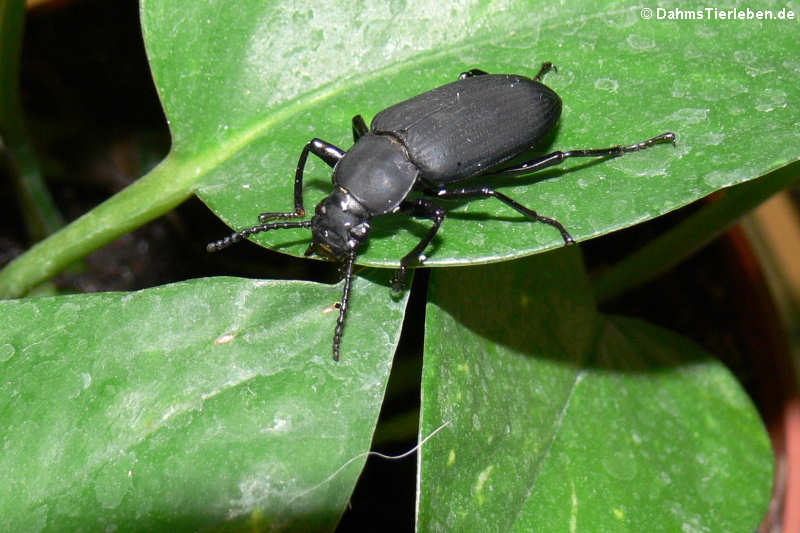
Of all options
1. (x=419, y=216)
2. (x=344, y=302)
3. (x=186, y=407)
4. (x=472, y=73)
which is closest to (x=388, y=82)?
(x=472, y=73)

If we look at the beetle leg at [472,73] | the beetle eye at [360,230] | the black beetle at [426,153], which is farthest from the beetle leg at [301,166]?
the beetle leg at [472,73]

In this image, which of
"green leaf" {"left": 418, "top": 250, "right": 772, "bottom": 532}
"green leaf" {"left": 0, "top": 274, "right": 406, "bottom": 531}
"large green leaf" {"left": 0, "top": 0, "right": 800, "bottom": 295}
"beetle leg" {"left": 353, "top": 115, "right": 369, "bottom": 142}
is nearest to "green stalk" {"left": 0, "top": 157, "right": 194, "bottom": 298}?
"large green leaf" {"left": 0, "top": 0, "right": 800, "bottom": 295}

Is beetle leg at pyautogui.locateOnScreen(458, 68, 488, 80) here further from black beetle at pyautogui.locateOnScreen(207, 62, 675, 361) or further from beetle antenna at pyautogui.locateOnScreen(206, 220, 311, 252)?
beetle antenna at pyautogui.locateOnScreen(206, 220, 311, 252)

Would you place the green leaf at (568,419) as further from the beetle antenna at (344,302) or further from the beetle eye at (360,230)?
the beetle eye at (360,230)

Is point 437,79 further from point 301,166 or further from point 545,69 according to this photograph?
point 301,166

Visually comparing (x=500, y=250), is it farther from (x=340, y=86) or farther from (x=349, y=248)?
(x=340, y=86)

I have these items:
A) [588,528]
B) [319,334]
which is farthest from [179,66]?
[588,528]
